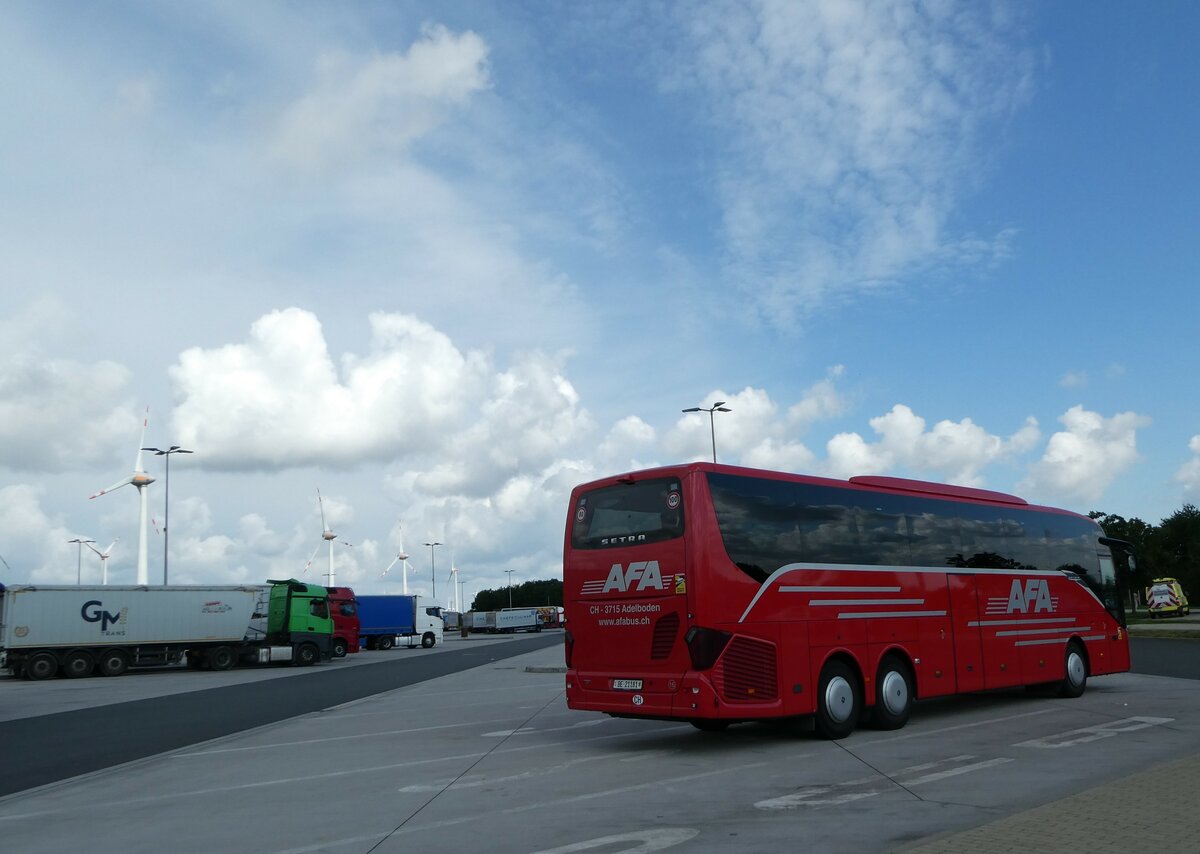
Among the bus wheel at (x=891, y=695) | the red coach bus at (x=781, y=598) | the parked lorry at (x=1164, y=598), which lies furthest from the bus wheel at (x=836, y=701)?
the parked lorry at (x=1164, y=598)

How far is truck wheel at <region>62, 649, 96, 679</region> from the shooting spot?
35.5m

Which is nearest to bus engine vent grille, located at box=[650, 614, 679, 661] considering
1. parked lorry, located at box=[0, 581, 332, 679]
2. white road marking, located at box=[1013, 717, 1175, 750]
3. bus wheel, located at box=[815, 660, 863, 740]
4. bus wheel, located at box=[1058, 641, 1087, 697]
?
bus wheel, located at box=[815, 660, 863, 740]

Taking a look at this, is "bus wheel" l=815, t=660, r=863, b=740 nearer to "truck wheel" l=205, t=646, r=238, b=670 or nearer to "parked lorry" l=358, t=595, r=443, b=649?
"truck wheel" l=205, t=646, r=238, b=670

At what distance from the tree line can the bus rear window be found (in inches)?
2950

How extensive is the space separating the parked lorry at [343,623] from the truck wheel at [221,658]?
6.44m

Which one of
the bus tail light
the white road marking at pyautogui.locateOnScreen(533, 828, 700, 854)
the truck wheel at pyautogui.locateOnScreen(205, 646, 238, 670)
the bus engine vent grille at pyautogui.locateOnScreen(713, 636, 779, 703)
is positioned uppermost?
the bus tail light

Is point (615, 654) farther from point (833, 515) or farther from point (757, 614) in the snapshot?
point (833, 515)

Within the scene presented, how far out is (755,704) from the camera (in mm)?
11195

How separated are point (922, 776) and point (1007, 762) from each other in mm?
1240

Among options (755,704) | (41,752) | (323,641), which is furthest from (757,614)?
(323,641)

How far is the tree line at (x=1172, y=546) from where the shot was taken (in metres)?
77.8

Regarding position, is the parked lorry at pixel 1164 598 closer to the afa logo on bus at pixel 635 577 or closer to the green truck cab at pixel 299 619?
the green truck cab at pixel 299 619

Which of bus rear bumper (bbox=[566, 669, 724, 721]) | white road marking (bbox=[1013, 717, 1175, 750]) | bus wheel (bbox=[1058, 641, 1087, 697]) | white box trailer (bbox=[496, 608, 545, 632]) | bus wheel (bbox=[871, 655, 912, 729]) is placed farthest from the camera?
white box trailer (bbox=[496, 608, 545, 632])

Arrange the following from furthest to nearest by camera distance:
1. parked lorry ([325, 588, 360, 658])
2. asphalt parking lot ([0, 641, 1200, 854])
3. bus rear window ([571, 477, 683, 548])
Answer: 1. parked lorry ([325, 588, 360, 658])
2. bus rear window ([571, 477, 683, 548])
3. asphalt parking lot ([0, 641, 1200, 854])
